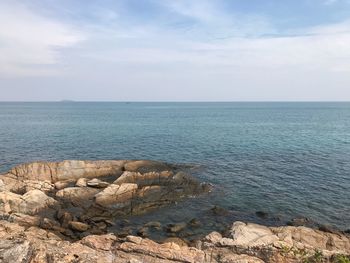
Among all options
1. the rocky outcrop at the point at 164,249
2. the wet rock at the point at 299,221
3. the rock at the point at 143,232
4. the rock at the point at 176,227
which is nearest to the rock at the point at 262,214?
the wet rock at the point at 299,221

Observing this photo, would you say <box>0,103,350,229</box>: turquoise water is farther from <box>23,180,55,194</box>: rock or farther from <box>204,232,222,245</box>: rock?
<box>23,180,55,194</box>: rock

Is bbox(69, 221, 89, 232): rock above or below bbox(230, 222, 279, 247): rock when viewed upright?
below

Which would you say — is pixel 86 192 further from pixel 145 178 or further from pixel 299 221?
pixel 299 221

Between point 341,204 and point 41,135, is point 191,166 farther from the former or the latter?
point 41,135

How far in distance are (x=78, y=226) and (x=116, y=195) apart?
7.44 metres

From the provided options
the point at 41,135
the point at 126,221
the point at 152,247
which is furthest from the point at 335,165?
the point at 41,135

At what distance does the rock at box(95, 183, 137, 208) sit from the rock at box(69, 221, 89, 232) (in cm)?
535

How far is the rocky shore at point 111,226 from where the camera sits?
801 inches

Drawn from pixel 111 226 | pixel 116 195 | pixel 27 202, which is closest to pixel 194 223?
pixel 111 226

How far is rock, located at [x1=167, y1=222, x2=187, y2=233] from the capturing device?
A: 29.3 m

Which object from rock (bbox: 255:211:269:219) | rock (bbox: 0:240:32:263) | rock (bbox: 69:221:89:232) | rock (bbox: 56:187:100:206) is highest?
rock (bbox: 0:240:32:263)

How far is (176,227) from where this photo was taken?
29.7 metres

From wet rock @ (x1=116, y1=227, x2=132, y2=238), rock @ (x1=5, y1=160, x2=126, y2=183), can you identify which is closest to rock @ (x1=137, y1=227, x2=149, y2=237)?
wet rock @ (x1=116, y1=227, x2=132, y2=238)

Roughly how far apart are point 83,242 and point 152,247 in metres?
5.02
